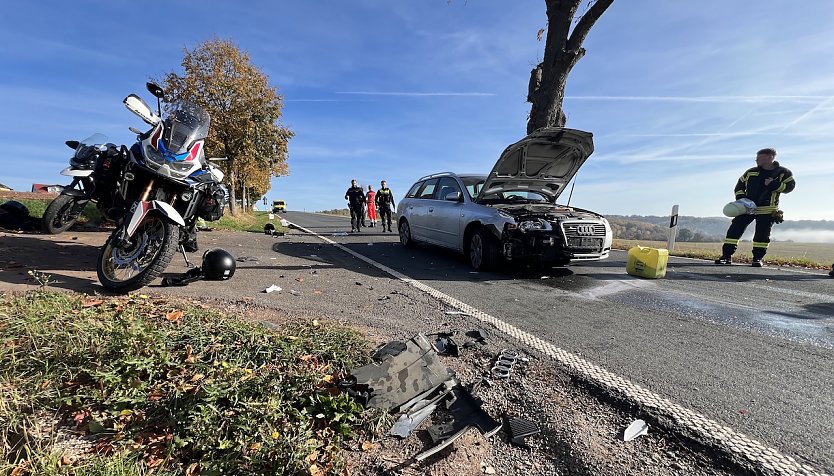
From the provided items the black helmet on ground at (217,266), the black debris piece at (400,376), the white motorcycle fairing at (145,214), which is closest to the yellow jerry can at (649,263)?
the black debris piece at (400,376)

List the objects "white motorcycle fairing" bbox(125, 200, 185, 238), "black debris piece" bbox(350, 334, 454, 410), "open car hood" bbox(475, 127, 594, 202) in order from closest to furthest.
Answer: "black debris piece" bbox(350, 334, 454, 410) → "white motorcycle fairing" bbox(125, 200, 185, 238) → "open car hood" bbox(475, 127, 594, 202)

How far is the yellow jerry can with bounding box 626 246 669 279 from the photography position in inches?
224

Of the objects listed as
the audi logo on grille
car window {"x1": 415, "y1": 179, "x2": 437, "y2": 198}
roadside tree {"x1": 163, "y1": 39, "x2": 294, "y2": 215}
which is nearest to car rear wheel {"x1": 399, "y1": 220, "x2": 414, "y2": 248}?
car window {"x1": 415, "y1": 179, "x2": 437, "y2": 198}

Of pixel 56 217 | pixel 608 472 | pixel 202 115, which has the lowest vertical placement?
pixel 608 472

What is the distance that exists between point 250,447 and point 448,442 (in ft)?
2.57

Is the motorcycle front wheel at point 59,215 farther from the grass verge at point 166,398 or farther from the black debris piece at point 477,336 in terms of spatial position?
the black debris piece at point 477,336

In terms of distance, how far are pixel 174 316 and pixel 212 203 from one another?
218cm

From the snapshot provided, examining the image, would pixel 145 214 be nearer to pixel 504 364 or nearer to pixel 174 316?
pixel 174 316

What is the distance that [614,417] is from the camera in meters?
1.80

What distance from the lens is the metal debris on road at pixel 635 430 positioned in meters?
1.66

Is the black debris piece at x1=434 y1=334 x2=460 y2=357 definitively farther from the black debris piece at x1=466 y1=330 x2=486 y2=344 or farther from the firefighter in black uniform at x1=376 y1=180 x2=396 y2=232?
the firefighter in black uniform at x1=376 y1=180 x2=396 y2=232

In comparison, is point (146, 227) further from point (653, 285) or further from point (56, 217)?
point (653, 285)

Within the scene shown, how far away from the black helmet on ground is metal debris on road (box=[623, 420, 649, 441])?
3.98 m

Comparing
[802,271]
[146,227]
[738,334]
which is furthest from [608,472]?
[802,271]
